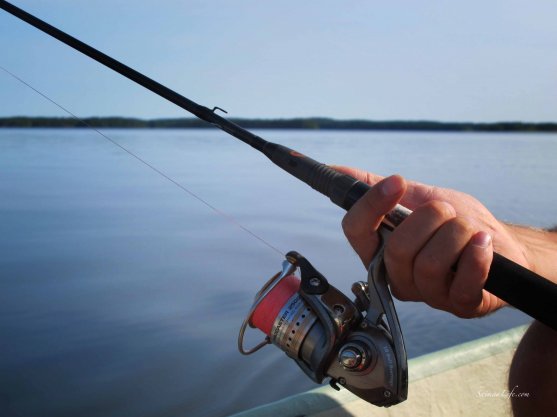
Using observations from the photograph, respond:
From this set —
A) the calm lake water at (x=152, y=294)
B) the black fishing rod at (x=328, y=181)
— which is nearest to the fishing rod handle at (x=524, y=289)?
the black fishing rod at (x=328, y=181)

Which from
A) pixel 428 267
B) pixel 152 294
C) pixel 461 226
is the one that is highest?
pixel 461 226

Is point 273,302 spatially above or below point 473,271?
below

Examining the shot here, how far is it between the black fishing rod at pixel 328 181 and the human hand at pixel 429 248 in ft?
0.12

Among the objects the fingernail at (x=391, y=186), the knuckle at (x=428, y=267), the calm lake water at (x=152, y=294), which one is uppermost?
the fingernail at (x=391, y=186)

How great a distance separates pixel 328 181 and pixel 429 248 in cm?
33

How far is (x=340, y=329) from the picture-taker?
4.45ft

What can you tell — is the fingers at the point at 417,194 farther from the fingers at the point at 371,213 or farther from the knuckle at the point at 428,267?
the knuckle at the point at 428,267

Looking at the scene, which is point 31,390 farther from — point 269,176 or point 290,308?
point 269,176

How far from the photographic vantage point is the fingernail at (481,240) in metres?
1.20

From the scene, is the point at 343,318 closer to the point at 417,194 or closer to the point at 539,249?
the point at 417,194

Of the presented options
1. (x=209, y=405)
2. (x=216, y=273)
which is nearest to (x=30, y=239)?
(x=216, y=273)

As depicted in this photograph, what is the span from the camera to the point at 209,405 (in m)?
2.87

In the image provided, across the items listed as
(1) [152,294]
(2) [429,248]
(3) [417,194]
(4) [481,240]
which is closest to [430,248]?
(2) [429,248]

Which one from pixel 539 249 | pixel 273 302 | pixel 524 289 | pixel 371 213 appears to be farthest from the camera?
pixel 539 249
